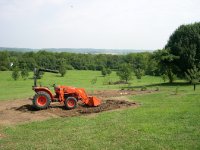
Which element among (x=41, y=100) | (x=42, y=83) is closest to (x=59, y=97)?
(x=41, y=100)

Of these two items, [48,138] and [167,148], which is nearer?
[167,148]

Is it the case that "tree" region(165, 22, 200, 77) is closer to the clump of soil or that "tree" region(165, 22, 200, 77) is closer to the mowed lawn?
the clump of soil

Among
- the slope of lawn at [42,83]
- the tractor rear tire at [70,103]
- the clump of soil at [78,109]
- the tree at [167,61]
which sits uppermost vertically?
the tree at [167,61]

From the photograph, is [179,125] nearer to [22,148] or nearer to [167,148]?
[167,148]

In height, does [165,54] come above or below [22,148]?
above

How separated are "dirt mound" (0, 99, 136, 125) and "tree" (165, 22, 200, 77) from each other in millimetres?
15396

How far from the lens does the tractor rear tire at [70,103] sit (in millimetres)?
16422

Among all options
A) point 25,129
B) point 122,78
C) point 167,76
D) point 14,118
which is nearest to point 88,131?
point 25,129

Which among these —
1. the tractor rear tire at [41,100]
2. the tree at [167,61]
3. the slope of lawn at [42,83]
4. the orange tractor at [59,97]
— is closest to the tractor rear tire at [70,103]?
the orange tractor at [59,97]

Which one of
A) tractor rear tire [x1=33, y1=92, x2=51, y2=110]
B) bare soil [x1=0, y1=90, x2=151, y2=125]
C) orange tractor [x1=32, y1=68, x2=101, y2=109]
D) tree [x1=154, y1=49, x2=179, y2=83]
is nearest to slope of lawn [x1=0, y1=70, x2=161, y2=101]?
orange tractor [x1=32, y1=68, x2=101, y2=109]

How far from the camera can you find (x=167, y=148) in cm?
925

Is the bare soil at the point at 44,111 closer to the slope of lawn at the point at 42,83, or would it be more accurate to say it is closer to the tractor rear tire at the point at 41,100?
the tractor rear tire at the point at 41,100

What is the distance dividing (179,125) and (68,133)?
410 cm

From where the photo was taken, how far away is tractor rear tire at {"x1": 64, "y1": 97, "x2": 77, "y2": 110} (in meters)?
16.4
